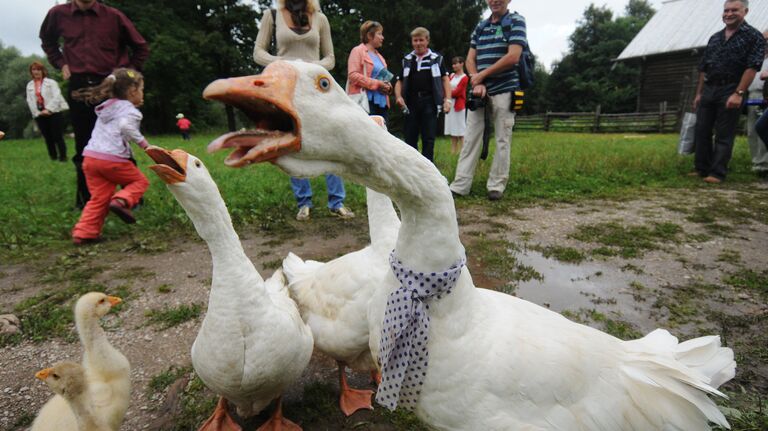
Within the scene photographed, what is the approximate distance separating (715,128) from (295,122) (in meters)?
8.63

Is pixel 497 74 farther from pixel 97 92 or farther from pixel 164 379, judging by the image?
pixel 164 379

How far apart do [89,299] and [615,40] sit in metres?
52.1

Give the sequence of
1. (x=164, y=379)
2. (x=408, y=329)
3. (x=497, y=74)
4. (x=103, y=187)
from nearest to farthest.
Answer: (x=408, y=329) < (x=164, y=379) < (x=103, y=187) < (x=497, y=74)

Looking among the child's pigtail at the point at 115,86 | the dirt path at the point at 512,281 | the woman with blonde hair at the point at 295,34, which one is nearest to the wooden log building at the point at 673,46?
the dirt path at the point at 512,281

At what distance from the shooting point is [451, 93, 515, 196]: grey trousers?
18.6ft

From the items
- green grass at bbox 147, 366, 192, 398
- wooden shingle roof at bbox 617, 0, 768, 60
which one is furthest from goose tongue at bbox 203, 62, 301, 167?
wooden shingle roof at bbox 617, 0, 768, 60

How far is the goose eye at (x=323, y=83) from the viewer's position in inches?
40.5

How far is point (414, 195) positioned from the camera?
1249 millimetres

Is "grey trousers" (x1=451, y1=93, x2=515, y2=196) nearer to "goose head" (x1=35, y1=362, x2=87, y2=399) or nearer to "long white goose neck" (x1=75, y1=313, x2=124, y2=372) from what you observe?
"long white goose neck" (x1=75, y1=313, x2=124, y2=372)

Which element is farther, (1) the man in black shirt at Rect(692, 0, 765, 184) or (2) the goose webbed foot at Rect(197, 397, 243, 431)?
(1) the man in black shirt at Rect(692, 0, 765, 184)

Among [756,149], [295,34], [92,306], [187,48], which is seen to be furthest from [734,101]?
[187,48]

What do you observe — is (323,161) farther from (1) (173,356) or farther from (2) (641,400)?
(1) (173,356)

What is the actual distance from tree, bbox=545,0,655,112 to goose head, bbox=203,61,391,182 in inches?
1667

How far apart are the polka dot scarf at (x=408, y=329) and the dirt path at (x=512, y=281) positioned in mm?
895
